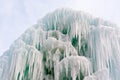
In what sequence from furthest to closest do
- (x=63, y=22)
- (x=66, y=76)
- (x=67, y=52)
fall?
(x=63, y=22)
(x=67, y=52)
(x=66, y=76)

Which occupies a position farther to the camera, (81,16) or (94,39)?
(81,16)

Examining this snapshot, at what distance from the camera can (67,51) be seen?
37.6 feet

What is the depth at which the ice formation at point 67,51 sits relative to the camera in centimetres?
1062

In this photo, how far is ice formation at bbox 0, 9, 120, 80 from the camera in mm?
10625

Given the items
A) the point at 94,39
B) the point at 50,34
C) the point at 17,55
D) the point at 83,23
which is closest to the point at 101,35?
the point at 94,39

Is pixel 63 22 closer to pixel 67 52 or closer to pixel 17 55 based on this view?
pixel 67 52

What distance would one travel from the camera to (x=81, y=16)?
42.9 ft

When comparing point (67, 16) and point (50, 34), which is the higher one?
point (67, 16)

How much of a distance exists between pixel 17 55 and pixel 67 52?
2.09 metres

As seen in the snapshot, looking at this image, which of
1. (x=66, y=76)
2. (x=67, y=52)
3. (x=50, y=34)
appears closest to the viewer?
Result: (x=66, y=76)

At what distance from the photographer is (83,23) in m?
12.9

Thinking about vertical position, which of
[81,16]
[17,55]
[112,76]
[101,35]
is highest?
[81,16]

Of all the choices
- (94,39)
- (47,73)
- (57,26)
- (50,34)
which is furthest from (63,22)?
(47,73)

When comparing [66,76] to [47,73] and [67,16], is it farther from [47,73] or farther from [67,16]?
[67,16]
